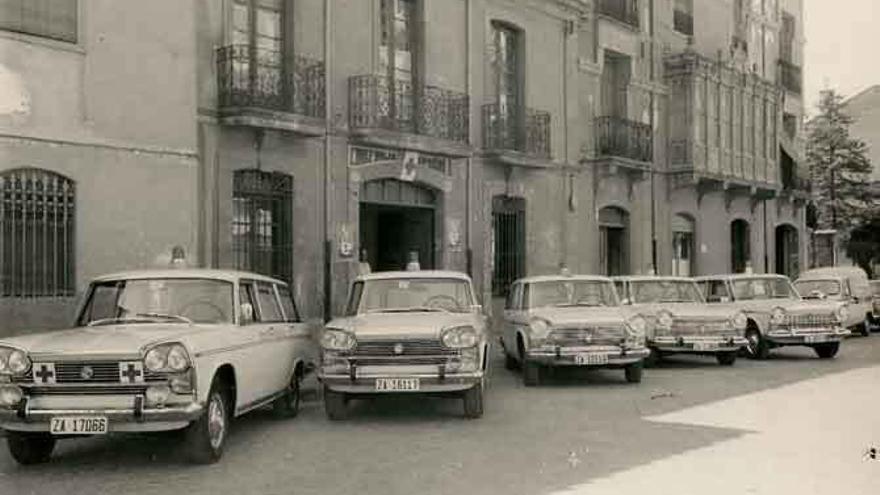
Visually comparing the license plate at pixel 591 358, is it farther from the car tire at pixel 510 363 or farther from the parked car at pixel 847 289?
the parked car at pixel 847 289

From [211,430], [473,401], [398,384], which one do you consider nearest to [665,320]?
[473,401]

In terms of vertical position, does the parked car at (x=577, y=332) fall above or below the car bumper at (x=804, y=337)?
above

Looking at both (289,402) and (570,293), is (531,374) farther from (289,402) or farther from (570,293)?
(289,402)

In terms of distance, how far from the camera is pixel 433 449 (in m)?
8.70

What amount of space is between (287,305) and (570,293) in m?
4.87

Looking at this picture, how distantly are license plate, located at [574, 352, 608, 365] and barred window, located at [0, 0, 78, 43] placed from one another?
7.97m

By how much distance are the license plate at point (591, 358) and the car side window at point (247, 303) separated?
488cm

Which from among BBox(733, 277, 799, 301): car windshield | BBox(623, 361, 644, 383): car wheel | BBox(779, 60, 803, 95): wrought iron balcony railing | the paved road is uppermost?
BBox(779, 60, 803, 95): wrought iron balcony railing

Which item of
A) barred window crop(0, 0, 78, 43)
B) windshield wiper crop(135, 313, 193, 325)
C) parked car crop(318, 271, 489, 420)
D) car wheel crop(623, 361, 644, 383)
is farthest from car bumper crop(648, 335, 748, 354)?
barred window crop(0, 0, 78, 43)

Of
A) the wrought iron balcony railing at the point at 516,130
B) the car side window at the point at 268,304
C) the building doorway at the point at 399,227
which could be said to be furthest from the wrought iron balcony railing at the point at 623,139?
the car side window at the point at 268,304

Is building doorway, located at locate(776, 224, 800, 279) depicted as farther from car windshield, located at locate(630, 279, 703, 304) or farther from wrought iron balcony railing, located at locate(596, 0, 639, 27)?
car windshield, located at locate(630, 279, 703, 304)

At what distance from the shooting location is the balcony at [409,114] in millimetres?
18344

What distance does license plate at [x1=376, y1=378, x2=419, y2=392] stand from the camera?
32.7 feet

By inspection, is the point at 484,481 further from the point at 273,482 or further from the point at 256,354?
→ the point at 256,354
